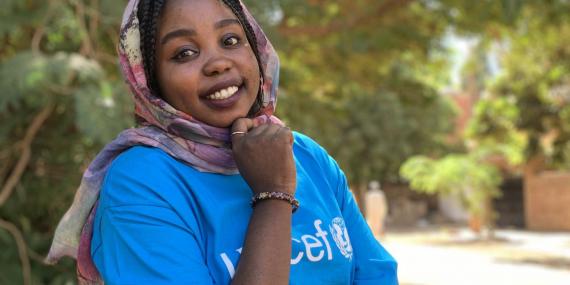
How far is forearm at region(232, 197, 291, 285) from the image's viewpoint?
3.88 feet

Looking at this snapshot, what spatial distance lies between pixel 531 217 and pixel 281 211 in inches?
915

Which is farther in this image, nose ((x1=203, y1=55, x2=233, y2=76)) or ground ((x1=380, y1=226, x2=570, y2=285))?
ground ((x1=380, y1=226, x2=570, y2=285))

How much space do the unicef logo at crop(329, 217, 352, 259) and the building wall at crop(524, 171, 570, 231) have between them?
2177 centimetres

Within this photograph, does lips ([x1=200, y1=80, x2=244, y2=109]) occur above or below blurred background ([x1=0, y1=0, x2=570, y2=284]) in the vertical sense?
below

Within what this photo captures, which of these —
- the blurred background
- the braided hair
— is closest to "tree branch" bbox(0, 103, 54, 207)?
the blurred background

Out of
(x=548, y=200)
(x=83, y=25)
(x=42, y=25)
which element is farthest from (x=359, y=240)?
(x=548, y=200)

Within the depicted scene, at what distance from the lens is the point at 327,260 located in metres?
1.33

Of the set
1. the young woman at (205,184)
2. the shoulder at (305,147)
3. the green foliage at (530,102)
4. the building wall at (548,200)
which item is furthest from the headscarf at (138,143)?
the building wall at (548,200)

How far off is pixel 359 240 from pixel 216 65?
0.45 meters

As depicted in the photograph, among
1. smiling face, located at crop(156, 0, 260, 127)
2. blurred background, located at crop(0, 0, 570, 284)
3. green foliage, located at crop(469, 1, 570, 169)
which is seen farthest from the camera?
green foliage, located at crop(469, 1, 570, 169)

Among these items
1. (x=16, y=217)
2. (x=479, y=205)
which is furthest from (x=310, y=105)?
(x=479, y=205)

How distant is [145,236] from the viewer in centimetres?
115

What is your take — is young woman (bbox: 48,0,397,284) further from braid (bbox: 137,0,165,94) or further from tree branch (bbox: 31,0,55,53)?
tree branch (bbox: 31,0,55,53)

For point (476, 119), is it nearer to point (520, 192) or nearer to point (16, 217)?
point (520, 192)
